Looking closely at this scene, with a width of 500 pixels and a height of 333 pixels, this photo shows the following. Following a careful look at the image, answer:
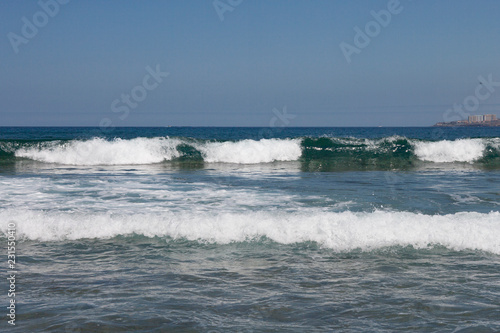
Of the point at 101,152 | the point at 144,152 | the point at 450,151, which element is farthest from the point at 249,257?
the point at 450,151

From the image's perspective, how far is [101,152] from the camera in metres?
21.2

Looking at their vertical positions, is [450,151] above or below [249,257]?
above

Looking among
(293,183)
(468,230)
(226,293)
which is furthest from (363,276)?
(293,183)

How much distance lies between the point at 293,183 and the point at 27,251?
781 centimetres

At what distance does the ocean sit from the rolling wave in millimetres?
8920

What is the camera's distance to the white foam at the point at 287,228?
6.12 meters

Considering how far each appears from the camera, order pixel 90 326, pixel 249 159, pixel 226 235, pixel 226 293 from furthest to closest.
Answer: pixel 249 159 → pixel 226 235 → pixel 226 293 → pixel 90 326

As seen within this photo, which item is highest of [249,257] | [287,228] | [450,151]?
[450,151]

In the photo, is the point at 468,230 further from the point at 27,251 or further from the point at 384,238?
the point at 27,251

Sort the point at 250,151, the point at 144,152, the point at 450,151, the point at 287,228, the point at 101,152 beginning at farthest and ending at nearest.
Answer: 1. the point at 450,151
2. the point at 250,151
3. the point at 144,152
4. the point at 101,152
5. the point at 287,228

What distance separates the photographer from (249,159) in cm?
2188

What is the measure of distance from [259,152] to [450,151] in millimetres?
9890

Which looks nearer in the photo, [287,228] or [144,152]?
[287,228]

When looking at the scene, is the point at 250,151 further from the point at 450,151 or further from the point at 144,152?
the point at 450,151
